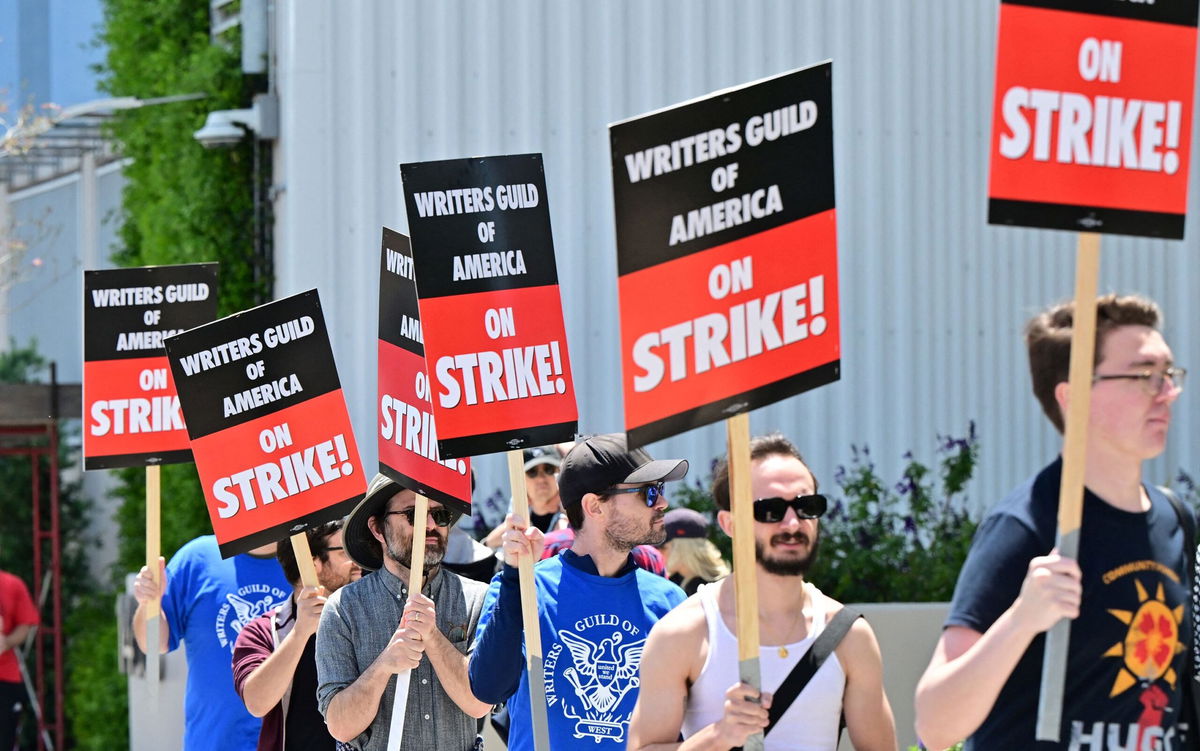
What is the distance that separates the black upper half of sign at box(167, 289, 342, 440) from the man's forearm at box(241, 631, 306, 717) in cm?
86

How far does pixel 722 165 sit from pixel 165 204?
10296 millimetres

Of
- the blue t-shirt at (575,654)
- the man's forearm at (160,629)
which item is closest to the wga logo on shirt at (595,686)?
the blue t-shirt at (575,654)

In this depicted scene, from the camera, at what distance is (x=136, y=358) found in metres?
6.73

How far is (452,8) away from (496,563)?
562 centimetres

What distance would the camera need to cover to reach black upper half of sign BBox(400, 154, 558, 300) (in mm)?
4816

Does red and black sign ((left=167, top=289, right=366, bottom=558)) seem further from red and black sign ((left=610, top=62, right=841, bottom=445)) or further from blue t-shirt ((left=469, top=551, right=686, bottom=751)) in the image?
red and black sign ((left=610, top=62, right=841, bottom=445))

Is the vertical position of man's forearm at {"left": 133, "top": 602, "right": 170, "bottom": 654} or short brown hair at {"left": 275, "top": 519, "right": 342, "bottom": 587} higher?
short brown hair at {"left": 275, "top": 519, "right": 342, "bottom": 587}

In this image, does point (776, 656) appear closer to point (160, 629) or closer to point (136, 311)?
point (160, 629)

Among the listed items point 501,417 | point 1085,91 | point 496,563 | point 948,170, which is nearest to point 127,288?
point 496,563

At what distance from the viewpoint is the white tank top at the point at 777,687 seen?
3.78 metres

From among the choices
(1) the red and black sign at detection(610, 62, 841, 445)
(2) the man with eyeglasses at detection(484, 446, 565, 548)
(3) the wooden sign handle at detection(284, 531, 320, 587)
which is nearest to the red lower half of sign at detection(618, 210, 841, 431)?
(1) the red and black sign at detection(610, 62, 841, 445)

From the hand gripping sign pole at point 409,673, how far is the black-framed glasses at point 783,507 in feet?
4.10

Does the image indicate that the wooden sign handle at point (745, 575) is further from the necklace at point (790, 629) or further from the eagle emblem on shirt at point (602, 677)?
the eagle emblem on shirt at point (602, 677)

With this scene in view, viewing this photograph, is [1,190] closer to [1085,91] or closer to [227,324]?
[227,324]
